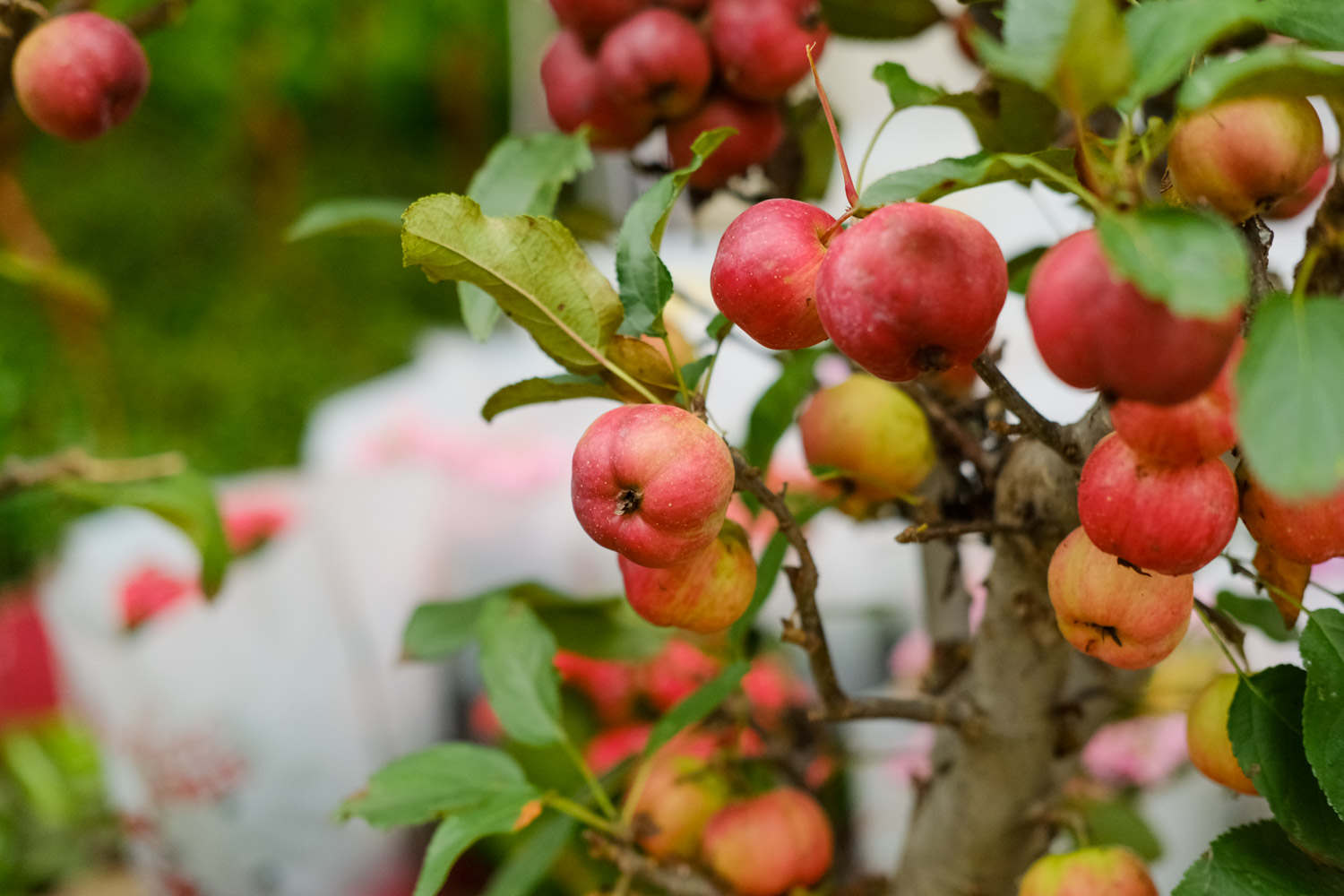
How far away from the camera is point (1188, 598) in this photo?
287mm

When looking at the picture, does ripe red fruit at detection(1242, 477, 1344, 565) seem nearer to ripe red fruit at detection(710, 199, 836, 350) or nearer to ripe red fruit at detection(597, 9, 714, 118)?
ripe red fruit at detection(710, 199, 836, 350)

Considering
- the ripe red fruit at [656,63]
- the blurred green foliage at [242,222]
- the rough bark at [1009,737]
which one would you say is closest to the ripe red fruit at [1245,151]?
the rough bark at [1009,737]

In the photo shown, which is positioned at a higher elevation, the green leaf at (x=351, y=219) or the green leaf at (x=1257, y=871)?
the green leaf at (x=351, y=219)

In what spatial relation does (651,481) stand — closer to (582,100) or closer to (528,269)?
(528,269)

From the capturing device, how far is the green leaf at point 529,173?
42 cm

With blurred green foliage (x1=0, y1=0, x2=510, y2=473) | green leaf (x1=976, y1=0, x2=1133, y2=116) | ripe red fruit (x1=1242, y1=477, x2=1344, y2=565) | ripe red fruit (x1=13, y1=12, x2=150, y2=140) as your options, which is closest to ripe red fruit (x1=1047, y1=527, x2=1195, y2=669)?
ripe red fruit (x1=1242, y1=477, x2=1344, y2=565)

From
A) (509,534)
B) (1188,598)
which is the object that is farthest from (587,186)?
(1188,598)

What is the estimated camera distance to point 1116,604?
28 cm

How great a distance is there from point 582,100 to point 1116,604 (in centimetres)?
31

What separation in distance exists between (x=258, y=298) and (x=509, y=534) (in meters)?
0.65

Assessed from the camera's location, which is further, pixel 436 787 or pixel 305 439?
pixel 305 439

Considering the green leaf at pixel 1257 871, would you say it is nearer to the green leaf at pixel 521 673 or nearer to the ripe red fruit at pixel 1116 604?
the ripe red fruit at pixel 1116 604

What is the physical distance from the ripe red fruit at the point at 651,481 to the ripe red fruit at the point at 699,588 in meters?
0.04

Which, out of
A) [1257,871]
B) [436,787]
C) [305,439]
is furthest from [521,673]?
[305,439]
